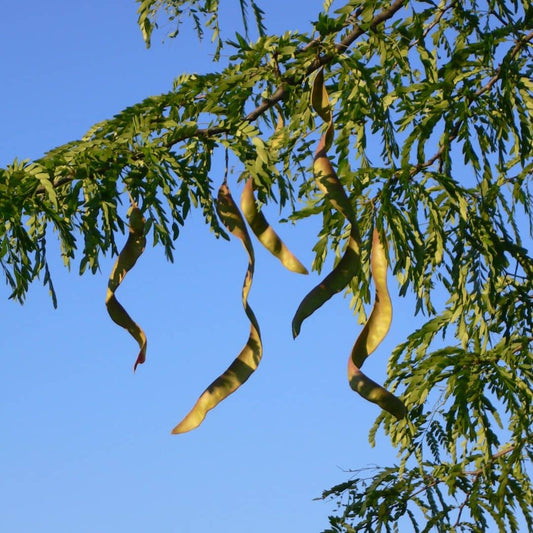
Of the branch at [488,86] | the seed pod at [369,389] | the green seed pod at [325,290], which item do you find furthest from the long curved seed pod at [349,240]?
the branch at [488,86]

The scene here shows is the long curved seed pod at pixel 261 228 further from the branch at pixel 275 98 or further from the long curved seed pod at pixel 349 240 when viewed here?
the branch at pixel 275 98

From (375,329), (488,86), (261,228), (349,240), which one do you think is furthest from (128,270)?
(488,86)

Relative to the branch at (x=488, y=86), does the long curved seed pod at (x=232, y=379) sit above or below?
below

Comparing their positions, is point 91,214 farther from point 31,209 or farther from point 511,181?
point 511,181

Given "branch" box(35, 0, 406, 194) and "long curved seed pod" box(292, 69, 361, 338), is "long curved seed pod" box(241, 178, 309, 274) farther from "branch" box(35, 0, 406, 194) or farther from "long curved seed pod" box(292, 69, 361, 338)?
"branch" box(35, 0, 406, 194)

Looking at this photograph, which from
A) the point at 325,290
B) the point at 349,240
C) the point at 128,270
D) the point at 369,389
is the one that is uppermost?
the point at 128,270

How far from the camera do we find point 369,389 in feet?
11.7

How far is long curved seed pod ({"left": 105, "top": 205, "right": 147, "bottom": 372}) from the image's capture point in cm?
405

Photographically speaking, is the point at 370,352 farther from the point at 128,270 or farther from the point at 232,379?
the point at 128,270

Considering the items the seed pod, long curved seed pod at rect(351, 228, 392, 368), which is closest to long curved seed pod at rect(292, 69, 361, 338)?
long curved seed pod at rect(351, 228, 392, 368)

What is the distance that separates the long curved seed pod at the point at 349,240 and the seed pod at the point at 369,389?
0.24 metres

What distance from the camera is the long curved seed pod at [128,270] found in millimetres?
4046

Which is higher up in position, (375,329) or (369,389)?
(375,329)

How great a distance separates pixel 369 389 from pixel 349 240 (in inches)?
23.0
